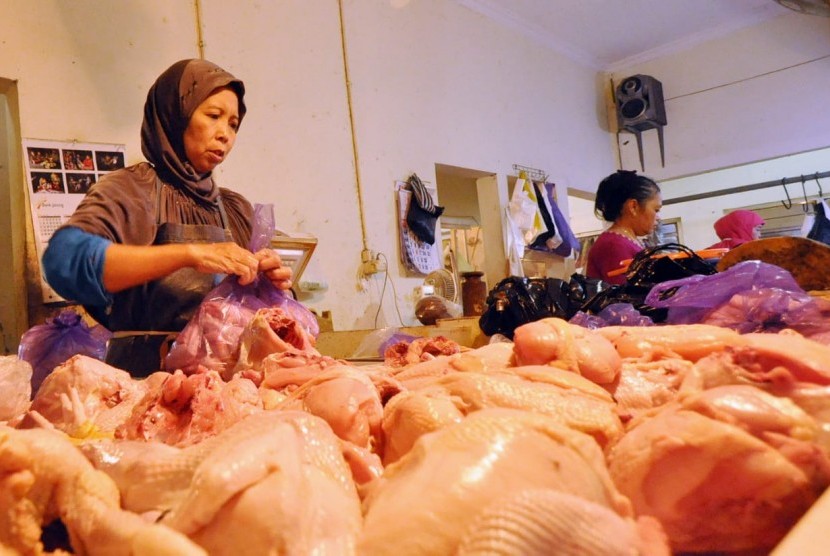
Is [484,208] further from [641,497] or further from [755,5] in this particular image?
[641,497]

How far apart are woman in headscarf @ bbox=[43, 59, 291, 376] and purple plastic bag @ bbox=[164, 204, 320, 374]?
49mm

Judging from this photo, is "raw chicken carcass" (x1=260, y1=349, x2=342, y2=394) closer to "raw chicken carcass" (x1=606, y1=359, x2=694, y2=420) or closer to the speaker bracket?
"raw chicken carcass" (x1=606, y1=359, x2=694, y2=420)

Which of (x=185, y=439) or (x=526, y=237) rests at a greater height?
(x=526, y=237)

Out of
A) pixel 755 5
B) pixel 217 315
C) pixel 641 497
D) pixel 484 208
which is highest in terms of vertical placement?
pixel 755 5

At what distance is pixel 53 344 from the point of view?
1.94m

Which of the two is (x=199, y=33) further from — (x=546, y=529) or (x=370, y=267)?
(x=546, y=529)

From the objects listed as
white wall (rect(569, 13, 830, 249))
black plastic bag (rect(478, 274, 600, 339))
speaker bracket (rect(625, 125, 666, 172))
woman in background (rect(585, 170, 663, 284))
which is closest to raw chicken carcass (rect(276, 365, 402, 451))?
black plastic bag (rect(478, 274, 600, 339))

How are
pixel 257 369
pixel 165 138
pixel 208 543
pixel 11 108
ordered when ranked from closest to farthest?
pixel 208 543, pixel 257 369, pixel 165 138, pixel 11 108

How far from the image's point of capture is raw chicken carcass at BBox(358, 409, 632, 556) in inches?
18.9

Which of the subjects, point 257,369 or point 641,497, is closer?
point 641,497

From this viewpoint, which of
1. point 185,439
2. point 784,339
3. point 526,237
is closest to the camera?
point 784,339

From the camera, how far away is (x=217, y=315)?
169 cm

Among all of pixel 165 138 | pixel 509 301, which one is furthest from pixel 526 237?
pixel 165 138

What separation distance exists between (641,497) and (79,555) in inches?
20.6
